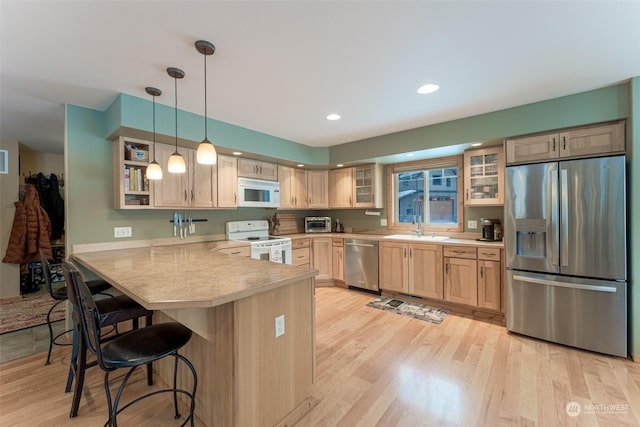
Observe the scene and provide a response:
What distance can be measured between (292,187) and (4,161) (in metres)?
4.29

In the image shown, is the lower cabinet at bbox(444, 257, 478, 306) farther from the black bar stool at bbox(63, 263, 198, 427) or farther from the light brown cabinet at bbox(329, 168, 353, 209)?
the black bar stool at bbox(63, 263, 198, 427)

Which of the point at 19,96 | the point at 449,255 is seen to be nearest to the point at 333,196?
the point at 449,255

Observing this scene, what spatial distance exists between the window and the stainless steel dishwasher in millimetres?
709

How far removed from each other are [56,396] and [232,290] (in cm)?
187

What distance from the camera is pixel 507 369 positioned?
2.25 m

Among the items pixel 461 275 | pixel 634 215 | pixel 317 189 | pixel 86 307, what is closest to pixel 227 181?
pixel 317 189

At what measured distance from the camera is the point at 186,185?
3.28m

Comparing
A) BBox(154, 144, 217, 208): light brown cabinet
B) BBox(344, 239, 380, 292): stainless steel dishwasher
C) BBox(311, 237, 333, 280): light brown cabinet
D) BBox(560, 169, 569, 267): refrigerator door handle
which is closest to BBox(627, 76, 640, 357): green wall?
BBox(560, 169, 569, 267): refrigerator door handle

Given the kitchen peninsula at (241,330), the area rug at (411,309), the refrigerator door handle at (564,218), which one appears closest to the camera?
the kitchen peninsula at (241,330)

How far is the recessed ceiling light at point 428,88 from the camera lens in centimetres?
239

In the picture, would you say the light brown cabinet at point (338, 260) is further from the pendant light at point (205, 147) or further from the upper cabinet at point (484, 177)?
the pendant light at point (205, 147)

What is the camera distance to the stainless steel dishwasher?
4160 millimetres

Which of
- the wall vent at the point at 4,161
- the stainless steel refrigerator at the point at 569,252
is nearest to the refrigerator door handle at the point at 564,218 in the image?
the stainless steel refrigerator at the point at 569,252

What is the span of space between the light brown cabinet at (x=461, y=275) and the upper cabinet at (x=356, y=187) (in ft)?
4.82
